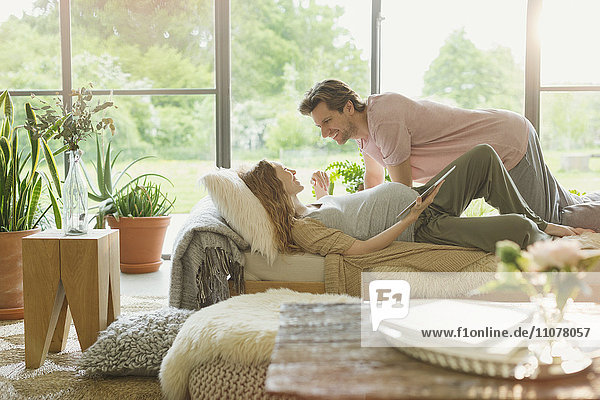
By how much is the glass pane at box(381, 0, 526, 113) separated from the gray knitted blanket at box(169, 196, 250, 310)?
2.65 metres

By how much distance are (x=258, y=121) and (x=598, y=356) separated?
376 centimetres

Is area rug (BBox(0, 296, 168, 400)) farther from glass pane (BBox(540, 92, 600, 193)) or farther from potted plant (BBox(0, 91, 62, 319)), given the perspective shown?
glass pane (BBox(540, 92, 600, 193))

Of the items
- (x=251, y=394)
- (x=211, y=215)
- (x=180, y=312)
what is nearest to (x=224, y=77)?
(x=211, y=215)

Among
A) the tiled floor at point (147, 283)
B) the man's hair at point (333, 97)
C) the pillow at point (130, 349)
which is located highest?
the man's hair at point (333, 97)

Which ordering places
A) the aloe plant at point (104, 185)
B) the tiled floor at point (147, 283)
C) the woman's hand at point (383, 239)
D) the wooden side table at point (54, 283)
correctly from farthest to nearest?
the aloe plant at point (104, 185)
the tiled floor at point (147, 283)
the woman's hand at point (383, 239)
the wooden side table at point (54, 283)

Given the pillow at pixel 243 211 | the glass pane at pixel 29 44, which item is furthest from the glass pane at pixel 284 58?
the pillow at pixel 243 211

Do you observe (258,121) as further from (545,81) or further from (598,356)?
(598,356)

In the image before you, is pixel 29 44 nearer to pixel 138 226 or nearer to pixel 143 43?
pixel 143 43

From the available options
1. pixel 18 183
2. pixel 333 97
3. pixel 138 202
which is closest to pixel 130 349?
pixel 18 183

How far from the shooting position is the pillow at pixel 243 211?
8.22ft

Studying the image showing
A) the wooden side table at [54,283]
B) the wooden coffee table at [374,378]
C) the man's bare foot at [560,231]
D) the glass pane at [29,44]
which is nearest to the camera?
the wooden coffee table at [374,378]

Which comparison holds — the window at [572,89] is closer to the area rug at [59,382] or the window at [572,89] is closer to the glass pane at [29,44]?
the glass pane at [29,44]

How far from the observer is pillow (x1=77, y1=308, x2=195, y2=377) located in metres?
2.19

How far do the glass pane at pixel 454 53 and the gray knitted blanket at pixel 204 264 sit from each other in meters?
2.65
